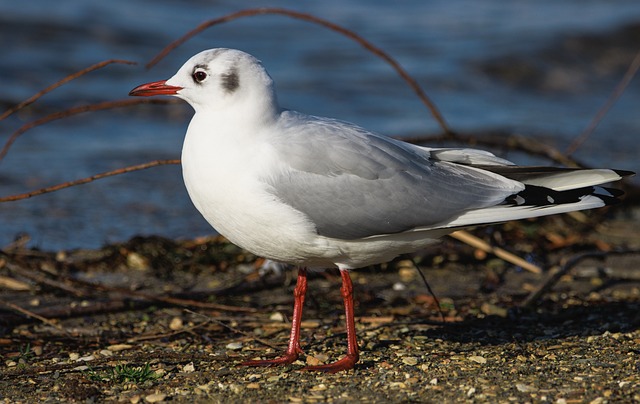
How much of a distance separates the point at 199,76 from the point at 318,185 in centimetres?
76

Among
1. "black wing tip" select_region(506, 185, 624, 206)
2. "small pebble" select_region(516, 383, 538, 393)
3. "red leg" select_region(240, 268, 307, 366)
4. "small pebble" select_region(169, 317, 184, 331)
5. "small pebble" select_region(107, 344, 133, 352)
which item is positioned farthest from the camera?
"small pebble" select_region(169, 317, 184, 331)

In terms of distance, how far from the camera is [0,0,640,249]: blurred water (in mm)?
8422

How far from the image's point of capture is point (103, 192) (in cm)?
862

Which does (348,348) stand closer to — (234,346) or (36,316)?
(234,346)

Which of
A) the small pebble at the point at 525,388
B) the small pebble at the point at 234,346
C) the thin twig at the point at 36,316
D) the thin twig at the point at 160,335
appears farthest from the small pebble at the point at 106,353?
the small pebble at the point at 525,388

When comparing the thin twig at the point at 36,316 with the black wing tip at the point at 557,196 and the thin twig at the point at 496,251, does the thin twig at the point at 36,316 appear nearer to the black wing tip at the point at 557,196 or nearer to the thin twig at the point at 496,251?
the black wing tip at the point at 557,196

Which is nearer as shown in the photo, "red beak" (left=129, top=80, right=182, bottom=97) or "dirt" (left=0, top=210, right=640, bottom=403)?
"dirt" (left=0, top=210, right=640, bottom=403)

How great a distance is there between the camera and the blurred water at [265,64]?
8.42m

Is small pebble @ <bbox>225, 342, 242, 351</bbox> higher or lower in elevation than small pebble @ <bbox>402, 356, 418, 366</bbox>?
lower

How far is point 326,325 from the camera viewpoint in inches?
201

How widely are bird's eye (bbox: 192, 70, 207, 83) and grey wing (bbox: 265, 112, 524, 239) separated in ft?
1.39

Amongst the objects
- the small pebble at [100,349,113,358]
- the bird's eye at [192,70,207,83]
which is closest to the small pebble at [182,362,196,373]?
the small pebble at [100,349,113,358]

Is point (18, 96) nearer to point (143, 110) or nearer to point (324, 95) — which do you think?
point (143, 110)

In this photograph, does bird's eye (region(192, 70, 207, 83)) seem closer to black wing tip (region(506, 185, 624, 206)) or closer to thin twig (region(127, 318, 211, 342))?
thin twig (region(127, 318, 211, 342))
